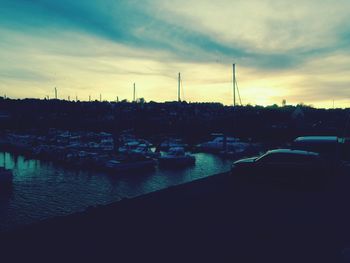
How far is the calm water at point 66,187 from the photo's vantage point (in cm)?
2944

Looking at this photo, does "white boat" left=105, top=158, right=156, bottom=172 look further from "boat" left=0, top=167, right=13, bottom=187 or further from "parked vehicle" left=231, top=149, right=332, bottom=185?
"parked vehicle" left=231, top=149, right=332, bottom=185

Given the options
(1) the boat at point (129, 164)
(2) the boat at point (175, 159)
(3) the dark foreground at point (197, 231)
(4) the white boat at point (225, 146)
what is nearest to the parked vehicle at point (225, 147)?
(4) the white boat at point (225, 146)

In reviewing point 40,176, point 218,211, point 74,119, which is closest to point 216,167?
point 40,176

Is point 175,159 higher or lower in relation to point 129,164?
higher

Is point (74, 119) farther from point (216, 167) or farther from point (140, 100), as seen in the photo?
point (216, 167)

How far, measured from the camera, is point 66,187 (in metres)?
38.1

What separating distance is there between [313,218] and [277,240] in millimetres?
2146

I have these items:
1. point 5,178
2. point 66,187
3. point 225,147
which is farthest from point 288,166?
point 225,147

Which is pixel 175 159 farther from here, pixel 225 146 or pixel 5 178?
pixel 5 178

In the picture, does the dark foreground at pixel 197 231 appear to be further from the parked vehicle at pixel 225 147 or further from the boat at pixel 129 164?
the parked vehicle at pixel 225 147

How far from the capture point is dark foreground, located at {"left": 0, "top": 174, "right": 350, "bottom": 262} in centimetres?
603

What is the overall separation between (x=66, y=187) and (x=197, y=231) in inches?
1338

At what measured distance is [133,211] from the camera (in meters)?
8.59

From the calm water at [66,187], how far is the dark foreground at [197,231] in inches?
844
